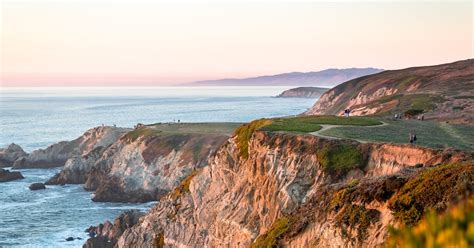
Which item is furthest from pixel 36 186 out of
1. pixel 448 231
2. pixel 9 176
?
pixel 448 231

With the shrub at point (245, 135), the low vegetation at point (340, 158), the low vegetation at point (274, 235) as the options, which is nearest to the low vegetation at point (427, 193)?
the low vegetation at point (274, 235)

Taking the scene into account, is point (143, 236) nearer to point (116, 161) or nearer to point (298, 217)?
point (298, 217)

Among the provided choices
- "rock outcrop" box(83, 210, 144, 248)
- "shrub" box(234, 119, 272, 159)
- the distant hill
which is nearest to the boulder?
"rock outcrop" box(83, 210, 144, 248)

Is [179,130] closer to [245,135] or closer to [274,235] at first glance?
[245,135]

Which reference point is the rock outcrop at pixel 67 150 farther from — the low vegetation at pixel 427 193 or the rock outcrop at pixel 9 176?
the low vegetation at pixel 427 193

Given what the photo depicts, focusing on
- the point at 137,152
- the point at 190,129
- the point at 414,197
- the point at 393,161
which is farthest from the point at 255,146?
the point at 190,129
